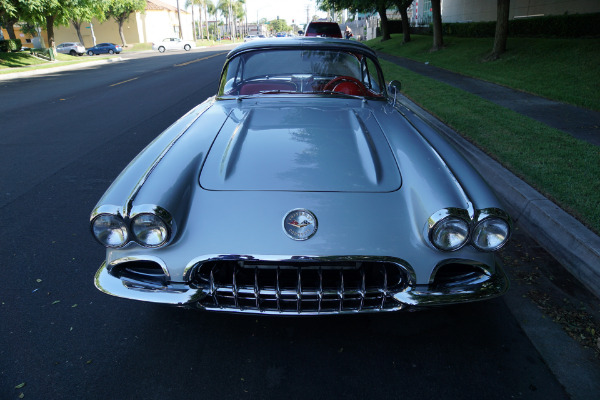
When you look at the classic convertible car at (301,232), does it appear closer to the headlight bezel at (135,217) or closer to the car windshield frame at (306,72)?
the headlight bezel at (135,217)

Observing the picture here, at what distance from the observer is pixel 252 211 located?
6.23ft

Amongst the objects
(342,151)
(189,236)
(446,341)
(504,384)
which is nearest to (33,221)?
(189,236)

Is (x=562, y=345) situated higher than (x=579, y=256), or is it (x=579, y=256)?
(x=579, y=256)

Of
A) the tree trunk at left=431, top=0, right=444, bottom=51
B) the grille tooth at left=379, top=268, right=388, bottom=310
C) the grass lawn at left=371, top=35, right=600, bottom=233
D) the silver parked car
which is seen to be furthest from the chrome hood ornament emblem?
the silver parked car

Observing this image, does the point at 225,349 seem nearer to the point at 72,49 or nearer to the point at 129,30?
the point at 72,49

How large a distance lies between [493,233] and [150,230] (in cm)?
150

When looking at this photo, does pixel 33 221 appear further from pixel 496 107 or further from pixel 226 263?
pixel 496 107

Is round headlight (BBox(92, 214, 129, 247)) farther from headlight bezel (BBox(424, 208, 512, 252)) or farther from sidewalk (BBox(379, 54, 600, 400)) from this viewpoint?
sidewalk (BBox(379, 54, 600, 400))

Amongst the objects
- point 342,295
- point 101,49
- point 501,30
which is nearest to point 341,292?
point 342,295

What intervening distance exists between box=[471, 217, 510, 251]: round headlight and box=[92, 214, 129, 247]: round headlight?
154cm

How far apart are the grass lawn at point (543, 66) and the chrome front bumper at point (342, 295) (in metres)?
6.59

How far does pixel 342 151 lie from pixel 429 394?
49.7 inches

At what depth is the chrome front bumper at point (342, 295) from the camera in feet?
6.07

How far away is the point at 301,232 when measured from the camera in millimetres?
1817
